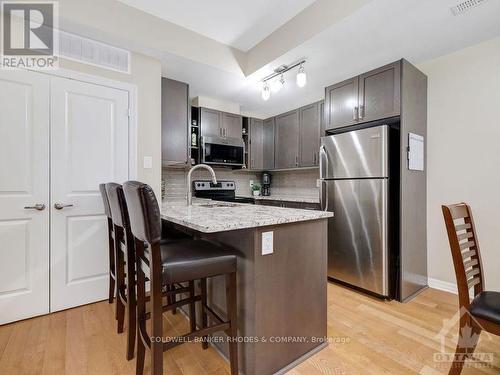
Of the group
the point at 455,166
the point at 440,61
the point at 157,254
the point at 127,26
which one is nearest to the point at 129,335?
the point at 157,254

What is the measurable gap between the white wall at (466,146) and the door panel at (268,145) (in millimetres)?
2301

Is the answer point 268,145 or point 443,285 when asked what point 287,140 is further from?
point 443,285

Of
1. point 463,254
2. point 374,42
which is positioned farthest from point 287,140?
point 463,254

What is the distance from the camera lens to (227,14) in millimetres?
2371

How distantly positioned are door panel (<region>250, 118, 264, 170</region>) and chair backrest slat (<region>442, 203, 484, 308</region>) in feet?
10.4

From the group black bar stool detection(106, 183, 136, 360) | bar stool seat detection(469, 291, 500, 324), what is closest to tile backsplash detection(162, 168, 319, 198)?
black bar stool detection(106, 183, 136, 360)

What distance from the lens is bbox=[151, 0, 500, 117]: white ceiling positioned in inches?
75.4

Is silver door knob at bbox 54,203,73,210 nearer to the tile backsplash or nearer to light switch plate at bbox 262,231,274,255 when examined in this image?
the tile backsplash

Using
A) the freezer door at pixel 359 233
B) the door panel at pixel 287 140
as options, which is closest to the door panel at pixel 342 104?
the freezer door at pixel 359 233

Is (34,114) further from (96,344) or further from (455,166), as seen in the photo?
(455,166)

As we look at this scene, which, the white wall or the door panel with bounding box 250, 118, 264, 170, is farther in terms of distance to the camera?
the door panel with bounding box 250, 118, 264, 170

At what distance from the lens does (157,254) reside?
3.77 ft

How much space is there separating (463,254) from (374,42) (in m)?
1.96

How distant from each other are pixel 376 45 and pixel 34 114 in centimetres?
313
